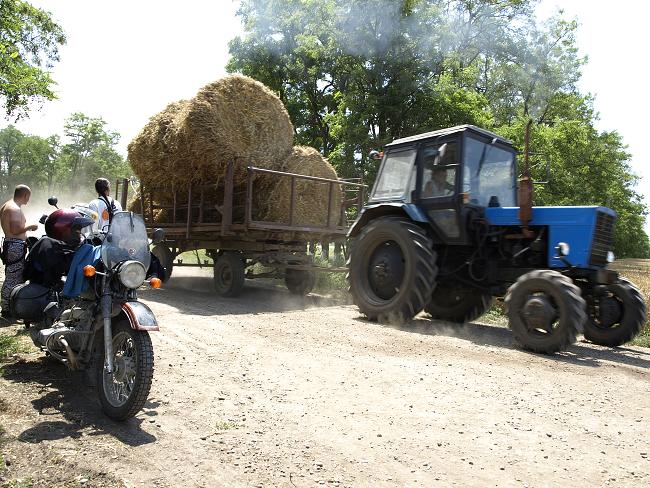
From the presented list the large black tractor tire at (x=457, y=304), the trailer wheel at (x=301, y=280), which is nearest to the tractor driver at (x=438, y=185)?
the large black tractor tire at (x=457, y=304)

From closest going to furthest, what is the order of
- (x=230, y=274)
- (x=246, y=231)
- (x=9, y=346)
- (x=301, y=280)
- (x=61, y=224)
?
(x=61, y=224), (x=9, y=346), (x=246, y=231), (x=230, y=274), (x=301, y=280)

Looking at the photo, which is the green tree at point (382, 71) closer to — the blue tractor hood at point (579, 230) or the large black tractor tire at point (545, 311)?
the blue tractor hood at point (579, 230)

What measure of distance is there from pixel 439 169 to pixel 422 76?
32.6 ft

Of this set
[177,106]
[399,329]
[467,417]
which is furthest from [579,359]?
[177,106]

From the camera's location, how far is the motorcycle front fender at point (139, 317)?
3.39 meters

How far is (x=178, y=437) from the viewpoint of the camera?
3.23 m

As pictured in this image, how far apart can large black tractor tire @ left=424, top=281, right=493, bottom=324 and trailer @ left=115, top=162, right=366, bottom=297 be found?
5.69ft

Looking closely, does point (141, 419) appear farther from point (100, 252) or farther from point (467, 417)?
point (467, 417)

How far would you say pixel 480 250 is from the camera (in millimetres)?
7000

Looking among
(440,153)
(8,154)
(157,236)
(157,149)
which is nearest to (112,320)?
(157,236)

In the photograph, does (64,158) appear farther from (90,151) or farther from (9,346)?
(9,346)

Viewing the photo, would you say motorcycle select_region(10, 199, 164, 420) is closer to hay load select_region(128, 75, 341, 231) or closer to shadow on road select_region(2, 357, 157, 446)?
shadow on road select_region(2, 357, 157, 446)

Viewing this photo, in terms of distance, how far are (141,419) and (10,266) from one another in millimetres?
3291

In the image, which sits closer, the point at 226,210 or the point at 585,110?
the point at 226,210
